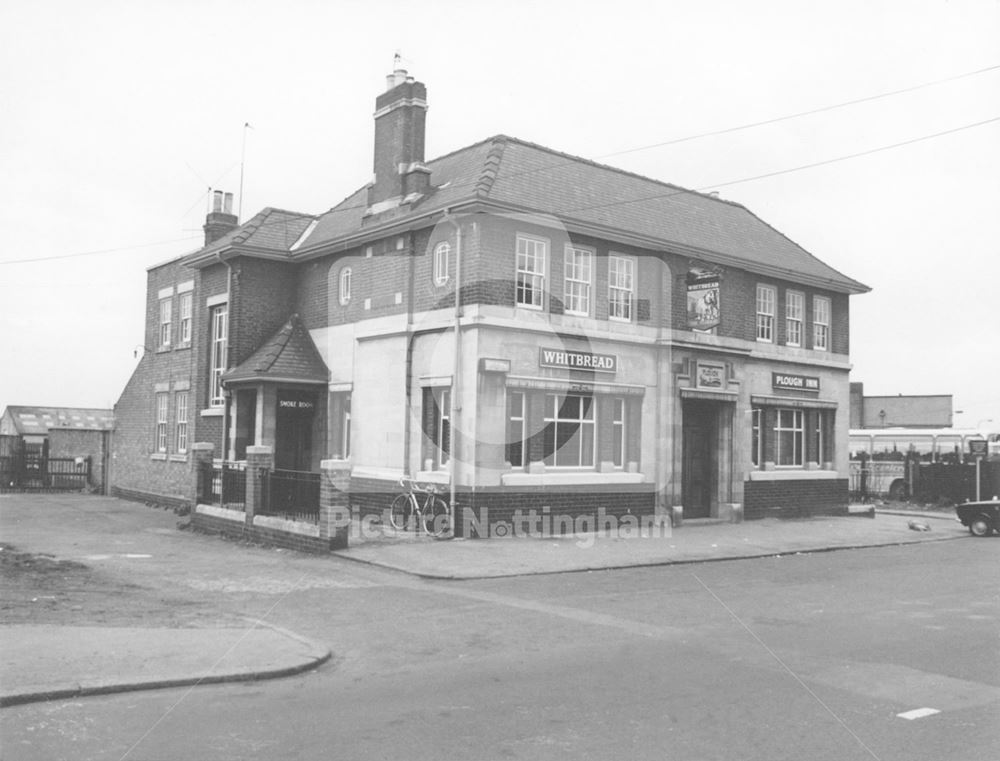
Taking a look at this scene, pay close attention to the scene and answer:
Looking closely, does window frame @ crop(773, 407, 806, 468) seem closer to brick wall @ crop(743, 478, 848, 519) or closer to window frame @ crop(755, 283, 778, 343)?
brick wall @ crop(743, 478, 848, 519)

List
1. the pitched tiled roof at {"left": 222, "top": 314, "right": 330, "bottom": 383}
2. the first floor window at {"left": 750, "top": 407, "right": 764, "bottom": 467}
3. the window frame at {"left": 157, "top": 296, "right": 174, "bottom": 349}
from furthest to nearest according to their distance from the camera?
the window frame at {"left": 157, "top": 296, "right": 174, "bottom": 349} → the first floor window at {"left": 750, "top": 407, "right": 764, "bottom": 467} → the pitched tiled roof at {"left": 222, "top": 314, "right": 330, "bottom": 383}

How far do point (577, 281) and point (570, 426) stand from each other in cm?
330

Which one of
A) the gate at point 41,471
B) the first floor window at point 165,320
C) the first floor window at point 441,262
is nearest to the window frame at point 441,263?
the first floor window at point 441,262

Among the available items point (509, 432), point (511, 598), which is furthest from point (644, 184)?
point (511, 598)

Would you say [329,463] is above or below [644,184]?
below

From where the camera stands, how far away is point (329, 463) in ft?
53.1

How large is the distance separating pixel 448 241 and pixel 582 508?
6609 mm

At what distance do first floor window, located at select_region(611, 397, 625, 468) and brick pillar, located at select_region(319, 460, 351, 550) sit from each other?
742cm

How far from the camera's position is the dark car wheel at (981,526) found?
23.5m

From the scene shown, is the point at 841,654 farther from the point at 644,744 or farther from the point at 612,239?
the point at 612,239

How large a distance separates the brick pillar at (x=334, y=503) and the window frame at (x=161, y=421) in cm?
1452

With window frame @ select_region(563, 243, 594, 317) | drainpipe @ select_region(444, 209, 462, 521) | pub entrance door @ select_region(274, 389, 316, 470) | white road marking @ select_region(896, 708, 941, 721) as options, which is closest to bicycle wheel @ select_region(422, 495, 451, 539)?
drainpipe @ select_region(444, 209, 462, 521)

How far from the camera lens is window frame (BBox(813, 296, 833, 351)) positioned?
2705cm

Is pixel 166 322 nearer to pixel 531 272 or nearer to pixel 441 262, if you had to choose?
pixel 441 262
